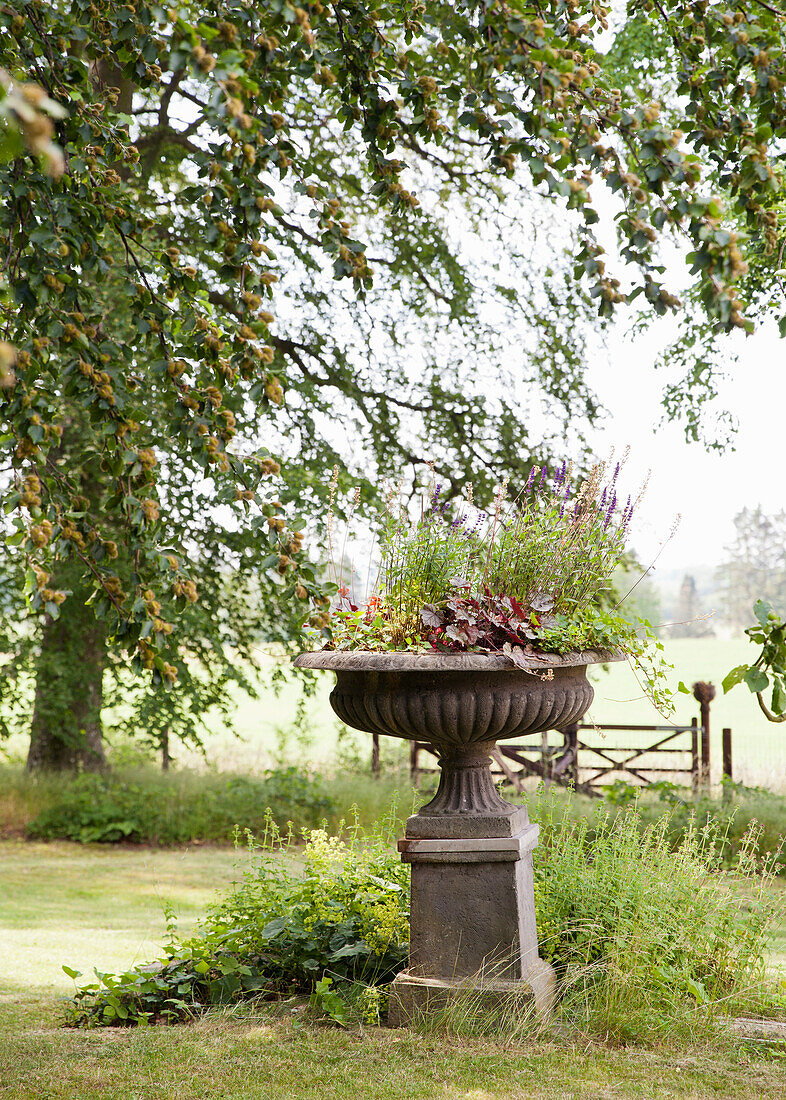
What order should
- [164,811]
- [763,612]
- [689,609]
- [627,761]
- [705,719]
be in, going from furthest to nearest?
[689,609], [705,719], [627,761], [164,811], [763,612]

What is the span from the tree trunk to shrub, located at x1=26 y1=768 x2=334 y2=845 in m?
0.46

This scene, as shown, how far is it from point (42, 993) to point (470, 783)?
2.27 metres

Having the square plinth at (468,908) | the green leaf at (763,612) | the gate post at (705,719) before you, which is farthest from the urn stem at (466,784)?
the gate post at (705,719)

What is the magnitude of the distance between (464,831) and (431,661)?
2.34 ft

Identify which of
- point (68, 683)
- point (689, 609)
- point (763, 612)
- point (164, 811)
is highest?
point (689, 609)

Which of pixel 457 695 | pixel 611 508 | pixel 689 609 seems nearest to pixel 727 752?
pixel 611 508

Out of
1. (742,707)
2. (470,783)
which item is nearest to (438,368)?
(470,783)

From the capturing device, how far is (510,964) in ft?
10.7

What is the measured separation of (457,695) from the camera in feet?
10.6

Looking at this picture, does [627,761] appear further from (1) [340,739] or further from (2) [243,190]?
(2) [243,190]

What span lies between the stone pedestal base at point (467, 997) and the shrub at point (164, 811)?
512 centimetres

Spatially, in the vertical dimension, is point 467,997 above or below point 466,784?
below

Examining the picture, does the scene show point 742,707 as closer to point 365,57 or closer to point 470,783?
point 470,783

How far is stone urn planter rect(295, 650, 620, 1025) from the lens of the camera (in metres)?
3.22
